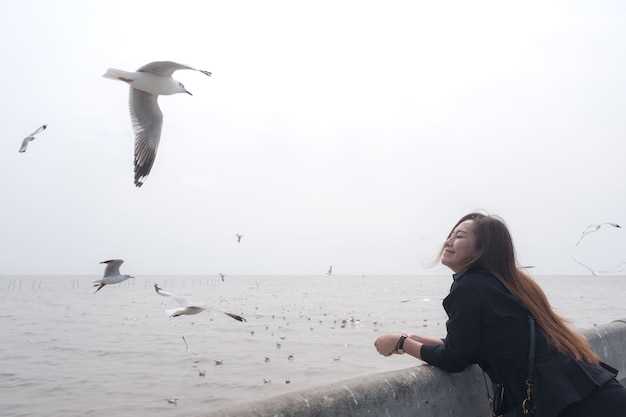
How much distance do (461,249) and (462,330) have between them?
1.66 ft

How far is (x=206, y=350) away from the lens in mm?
16656

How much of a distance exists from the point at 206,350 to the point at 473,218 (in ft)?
48.3

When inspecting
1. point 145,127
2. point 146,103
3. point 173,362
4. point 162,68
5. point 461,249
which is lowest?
point 173,362

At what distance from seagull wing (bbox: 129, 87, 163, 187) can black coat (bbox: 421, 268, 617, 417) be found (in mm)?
6278

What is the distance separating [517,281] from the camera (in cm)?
285

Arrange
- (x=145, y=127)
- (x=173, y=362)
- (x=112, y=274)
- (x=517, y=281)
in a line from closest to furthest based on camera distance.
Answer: (x=517, y=281) < (x=145, y=127) < (x=112, y=274) < (x=173, y=362)

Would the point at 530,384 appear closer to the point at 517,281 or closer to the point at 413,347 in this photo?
the point at 517,281

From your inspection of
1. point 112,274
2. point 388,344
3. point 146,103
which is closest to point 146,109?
point 146,103

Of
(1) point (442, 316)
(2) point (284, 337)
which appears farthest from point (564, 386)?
(1) point (442, 316)

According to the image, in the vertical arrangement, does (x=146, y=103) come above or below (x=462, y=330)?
above

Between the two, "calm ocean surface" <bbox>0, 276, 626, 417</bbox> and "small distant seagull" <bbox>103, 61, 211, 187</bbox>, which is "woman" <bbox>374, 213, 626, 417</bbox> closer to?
"calm ocean surface" <bbox>0, 276, 626, 417</bbox>

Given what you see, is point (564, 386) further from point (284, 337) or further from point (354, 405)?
point (284, 337)

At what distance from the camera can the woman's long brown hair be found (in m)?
2.65

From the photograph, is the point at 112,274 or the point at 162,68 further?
the point at 112,274
